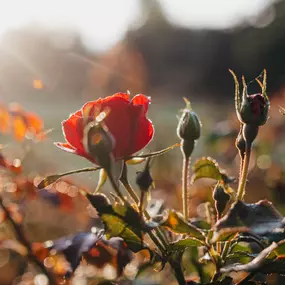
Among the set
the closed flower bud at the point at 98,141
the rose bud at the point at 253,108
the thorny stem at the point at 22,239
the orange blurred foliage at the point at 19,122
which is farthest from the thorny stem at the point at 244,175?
the orange blurred foliage at the point at 19,122

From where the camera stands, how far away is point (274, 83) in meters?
10.4

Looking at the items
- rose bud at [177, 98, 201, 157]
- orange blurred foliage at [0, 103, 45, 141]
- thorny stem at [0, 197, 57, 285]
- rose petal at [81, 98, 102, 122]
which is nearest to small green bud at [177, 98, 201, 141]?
rose bud at [177, 98, 201, 157]

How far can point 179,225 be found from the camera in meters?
0.53

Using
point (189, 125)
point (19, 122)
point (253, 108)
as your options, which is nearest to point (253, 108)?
point (253, 108)

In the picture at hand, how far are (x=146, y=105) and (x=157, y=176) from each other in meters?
1.65

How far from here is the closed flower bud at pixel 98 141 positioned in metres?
0.52

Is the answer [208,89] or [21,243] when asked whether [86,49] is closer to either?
[208,89]

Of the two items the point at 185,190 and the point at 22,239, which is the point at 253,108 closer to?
the point at 185,190

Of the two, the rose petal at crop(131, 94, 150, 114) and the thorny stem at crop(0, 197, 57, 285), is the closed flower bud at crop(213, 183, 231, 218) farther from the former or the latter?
the thorny stem at crop(0, 197, 57, 285)

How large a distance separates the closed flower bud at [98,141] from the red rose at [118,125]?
0.05 ft

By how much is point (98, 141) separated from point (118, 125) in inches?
1.7

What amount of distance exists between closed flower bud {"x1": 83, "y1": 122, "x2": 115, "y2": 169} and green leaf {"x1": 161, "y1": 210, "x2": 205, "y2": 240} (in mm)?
85

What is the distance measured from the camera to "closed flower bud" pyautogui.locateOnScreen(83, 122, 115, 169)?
52 centimetres

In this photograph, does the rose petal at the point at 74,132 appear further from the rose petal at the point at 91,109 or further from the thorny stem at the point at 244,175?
the thorny stem at the point at 244,175
